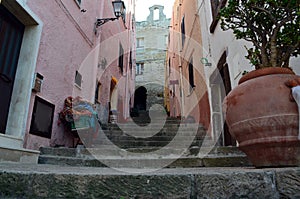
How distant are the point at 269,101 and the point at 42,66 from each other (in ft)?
11.1

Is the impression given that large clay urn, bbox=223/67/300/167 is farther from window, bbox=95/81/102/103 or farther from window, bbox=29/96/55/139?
window, bbox=95/81/102/103

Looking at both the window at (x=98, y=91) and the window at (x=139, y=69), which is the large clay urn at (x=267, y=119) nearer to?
the window at (x=98, y=91)

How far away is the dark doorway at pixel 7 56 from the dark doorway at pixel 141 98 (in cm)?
1488

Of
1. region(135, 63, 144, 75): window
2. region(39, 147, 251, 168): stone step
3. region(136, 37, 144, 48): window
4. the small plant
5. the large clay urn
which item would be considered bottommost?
region(39, 147, 251, 168): stone step

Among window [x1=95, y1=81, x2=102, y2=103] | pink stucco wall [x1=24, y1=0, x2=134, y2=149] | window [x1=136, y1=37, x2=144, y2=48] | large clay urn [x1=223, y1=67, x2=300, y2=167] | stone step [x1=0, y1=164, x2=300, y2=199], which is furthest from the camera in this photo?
window [x1=136, y1=37, x2=144, y2=48]

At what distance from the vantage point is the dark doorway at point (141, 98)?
59.9 feet

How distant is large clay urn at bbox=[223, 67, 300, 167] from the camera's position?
142 centimetres

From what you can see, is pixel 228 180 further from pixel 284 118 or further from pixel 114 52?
pixel 114 52

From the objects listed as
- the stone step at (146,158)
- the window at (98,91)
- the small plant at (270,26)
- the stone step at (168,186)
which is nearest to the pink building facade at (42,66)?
the stone step at (146,158)

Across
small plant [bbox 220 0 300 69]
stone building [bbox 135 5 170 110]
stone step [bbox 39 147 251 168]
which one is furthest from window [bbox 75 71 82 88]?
stone building [bbox 135 5 170 110]

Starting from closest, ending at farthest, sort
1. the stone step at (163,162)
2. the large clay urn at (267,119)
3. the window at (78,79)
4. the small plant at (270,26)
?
the large clay urn at (267,119) → the small plant at (270,26) → the stone step at (163,162) → the window at (78,79)

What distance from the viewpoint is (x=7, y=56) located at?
3143 mm

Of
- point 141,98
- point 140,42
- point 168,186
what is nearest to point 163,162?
point 168,186

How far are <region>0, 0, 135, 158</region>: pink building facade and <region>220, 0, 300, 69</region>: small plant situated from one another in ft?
8.99
